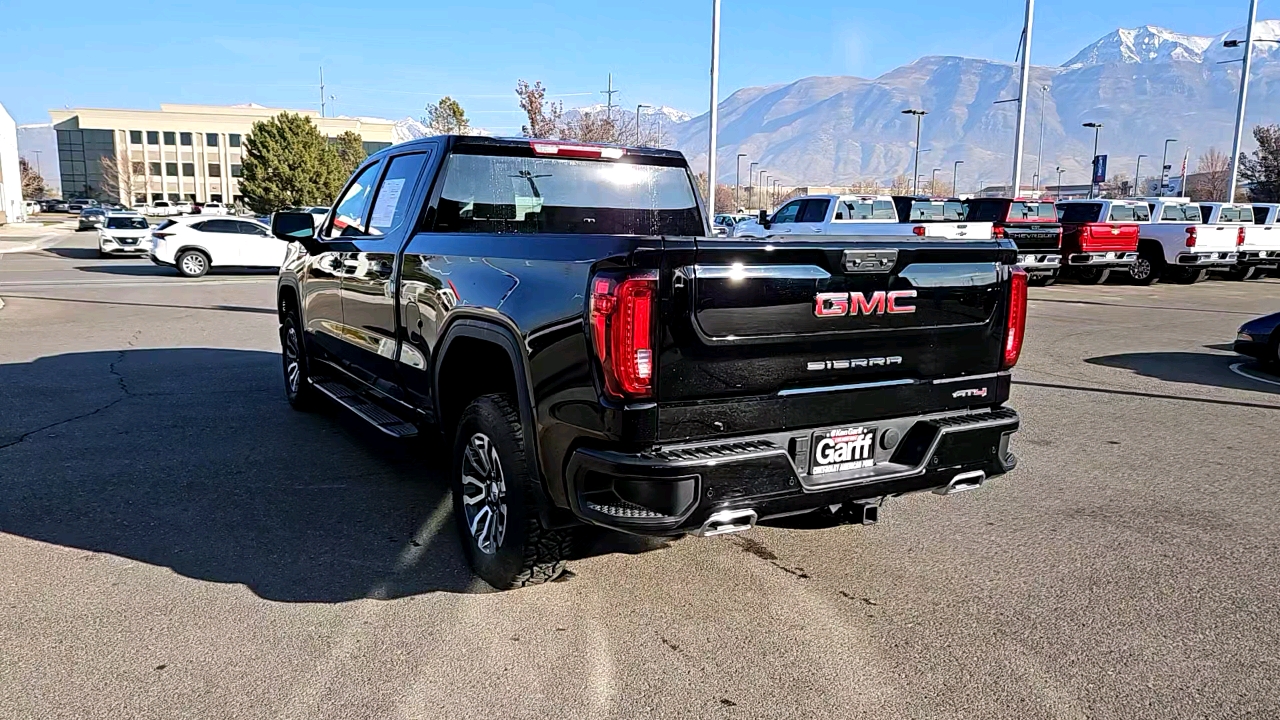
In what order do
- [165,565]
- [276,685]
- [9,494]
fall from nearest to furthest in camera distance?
[276,685] < [165,565] < [9,494]

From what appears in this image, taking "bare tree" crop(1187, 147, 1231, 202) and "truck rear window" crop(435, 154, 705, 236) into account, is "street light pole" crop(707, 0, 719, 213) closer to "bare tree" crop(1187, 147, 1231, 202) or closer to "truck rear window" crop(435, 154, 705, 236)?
"truck rear window" crop(435, 154, 705, 236)

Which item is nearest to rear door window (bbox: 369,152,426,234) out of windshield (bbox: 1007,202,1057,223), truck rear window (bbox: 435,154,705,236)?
truck rear window (bbox: 435,154,705,236)

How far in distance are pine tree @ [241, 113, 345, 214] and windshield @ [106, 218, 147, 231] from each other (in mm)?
19753

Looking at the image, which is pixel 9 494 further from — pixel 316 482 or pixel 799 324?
pixel 799 324

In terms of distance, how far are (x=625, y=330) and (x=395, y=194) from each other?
2730 mm

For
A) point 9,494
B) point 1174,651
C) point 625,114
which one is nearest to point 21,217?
point 625,114

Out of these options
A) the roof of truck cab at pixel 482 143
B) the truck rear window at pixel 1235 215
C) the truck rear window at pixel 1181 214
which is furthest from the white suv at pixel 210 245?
the truck rear window at pixel 1235 215

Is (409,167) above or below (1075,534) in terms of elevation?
above

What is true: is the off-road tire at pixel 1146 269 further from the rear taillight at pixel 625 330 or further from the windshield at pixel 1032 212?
the rear taillight at pixel 625 330

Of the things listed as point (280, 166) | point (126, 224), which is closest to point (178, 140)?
point (280, 166)

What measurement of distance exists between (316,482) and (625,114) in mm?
38037

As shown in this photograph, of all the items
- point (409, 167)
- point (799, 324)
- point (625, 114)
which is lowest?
point (799, 324)

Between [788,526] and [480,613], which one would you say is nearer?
[480,613]

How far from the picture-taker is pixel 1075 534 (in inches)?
187
